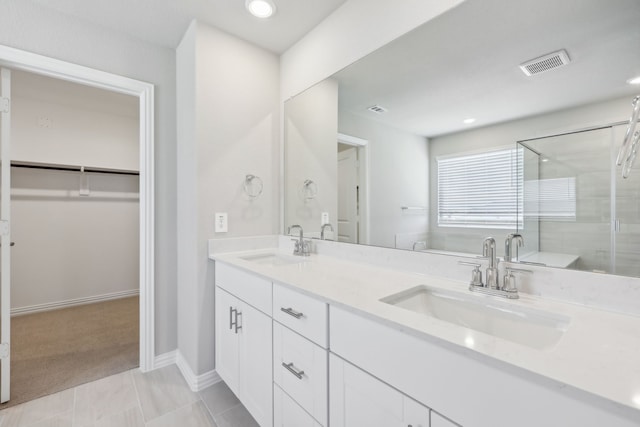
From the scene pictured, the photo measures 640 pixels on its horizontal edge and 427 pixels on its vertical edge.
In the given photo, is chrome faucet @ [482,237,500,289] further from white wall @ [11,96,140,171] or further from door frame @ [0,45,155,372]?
white wall @ [11,96,140,171]

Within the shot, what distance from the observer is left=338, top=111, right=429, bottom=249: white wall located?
1396 mm

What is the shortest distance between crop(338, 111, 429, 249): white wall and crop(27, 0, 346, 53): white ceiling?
27.8 inches

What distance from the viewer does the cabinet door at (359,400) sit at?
802 mm

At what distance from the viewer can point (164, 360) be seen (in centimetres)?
210

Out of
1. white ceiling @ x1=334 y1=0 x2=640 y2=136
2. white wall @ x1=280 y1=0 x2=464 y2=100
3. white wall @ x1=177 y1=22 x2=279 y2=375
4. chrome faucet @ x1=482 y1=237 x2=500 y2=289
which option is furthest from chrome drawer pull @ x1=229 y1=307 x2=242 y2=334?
white wall @ x1=280 y1=0 x2=464 y2=100

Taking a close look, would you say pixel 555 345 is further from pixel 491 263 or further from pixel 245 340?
pixel 245 340

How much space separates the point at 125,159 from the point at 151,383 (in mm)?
2891

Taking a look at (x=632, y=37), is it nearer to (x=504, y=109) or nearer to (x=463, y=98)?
(x=504, y=109)

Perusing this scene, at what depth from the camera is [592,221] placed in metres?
0.93

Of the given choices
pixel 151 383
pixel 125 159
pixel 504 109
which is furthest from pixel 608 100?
pixel 125 159

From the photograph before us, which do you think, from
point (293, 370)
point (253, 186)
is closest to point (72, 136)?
point (253, 186)

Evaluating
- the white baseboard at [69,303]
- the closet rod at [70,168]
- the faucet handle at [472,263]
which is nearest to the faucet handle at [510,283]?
the faucet handle at [472,263]

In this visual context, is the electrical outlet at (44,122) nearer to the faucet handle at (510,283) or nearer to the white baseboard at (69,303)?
the white baseboard at (69,303)

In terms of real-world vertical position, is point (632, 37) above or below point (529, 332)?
above
